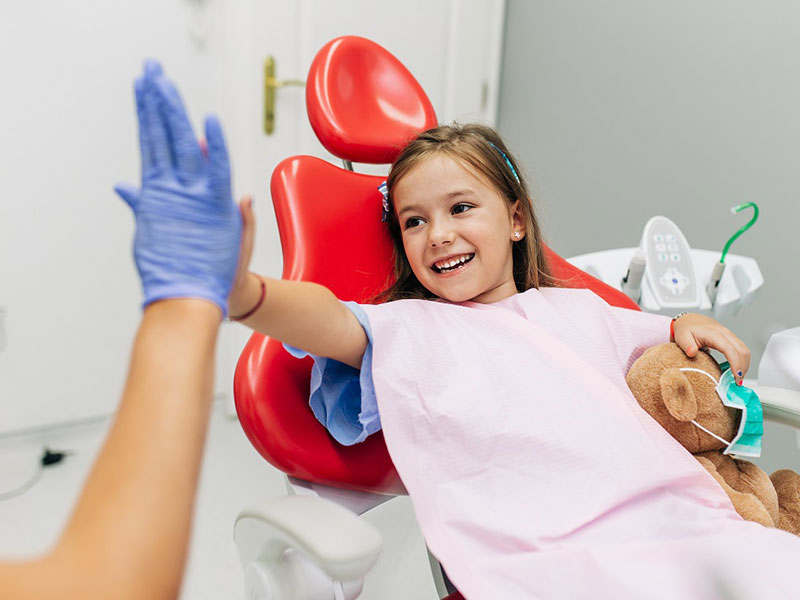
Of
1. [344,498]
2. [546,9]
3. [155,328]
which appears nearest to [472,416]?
[344,498]

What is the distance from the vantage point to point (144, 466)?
460mm

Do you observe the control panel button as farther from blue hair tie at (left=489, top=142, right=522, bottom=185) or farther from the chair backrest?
blue hair tie at (left=489, top=142, right=522, bottom=185)

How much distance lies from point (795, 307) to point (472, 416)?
3.92 feet

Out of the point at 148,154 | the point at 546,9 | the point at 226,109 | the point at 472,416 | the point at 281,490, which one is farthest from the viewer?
the point at 546,9

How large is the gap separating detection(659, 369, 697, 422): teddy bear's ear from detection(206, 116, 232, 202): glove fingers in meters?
0.63

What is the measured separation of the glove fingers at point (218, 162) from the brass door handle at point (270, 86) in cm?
153

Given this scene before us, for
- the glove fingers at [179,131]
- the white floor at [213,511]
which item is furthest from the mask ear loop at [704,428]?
the white floor at [213,511]

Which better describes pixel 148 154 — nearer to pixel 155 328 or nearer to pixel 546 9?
pixel 155 328

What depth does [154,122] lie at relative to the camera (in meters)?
0.56

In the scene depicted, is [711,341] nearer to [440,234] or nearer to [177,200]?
[440,234]

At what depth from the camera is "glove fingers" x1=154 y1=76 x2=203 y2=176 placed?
1.81 ft

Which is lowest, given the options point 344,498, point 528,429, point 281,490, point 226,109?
point 281,490

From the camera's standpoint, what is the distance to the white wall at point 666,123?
5.42ft

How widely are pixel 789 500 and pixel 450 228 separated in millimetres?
590
